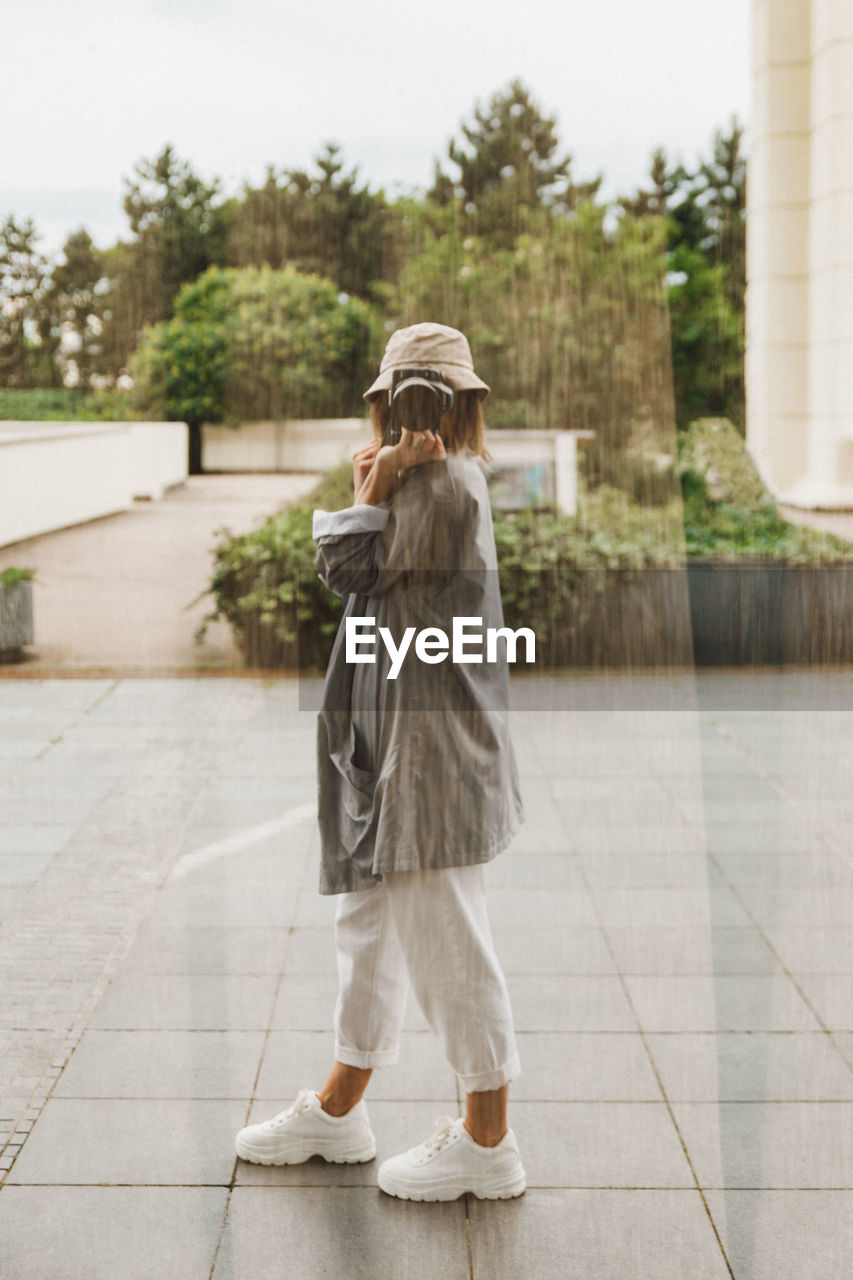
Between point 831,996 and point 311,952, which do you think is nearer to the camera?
point 831,996

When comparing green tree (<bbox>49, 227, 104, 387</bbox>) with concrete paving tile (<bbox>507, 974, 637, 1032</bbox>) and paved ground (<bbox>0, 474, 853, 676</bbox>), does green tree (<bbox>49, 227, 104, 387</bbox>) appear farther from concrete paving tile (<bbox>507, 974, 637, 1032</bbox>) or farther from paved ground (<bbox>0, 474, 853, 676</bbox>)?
concrete paving tile (<bbox>507, 974, 637, 1032</bbox>)

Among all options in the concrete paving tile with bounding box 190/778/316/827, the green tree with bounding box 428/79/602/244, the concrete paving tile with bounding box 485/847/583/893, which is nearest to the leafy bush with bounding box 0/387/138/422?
the green tree with bounding box 428/79/602/244

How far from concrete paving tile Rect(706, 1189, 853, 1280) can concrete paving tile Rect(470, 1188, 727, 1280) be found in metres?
0.04

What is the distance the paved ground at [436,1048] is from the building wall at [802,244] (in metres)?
1.38

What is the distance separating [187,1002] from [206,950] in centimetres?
36

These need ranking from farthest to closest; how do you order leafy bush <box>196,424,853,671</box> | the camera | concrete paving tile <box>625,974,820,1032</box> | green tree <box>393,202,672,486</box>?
green tree <box>393,202,672,486</box>, leafy bush <box>196,424,853,671</box>, concrete paving tile <box>625,974,820,1032</box>, the camera

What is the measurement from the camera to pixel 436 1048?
9.38 ft

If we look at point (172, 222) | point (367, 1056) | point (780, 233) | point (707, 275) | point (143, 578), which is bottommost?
point (367, 1056)

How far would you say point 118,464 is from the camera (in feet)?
45.6

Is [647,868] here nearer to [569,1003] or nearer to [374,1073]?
[569,1003]

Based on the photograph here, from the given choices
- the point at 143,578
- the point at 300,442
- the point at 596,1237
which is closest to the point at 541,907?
the point at 596,1237

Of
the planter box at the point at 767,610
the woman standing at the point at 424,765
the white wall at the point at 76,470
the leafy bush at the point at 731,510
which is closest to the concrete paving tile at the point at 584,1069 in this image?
the woman standing at the point at 424,765

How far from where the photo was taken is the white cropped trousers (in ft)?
6.85

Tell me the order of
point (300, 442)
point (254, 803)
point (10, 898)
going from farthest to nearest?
1. point (300, 442)
2. point (254, 803)
3. point (10, 898)
